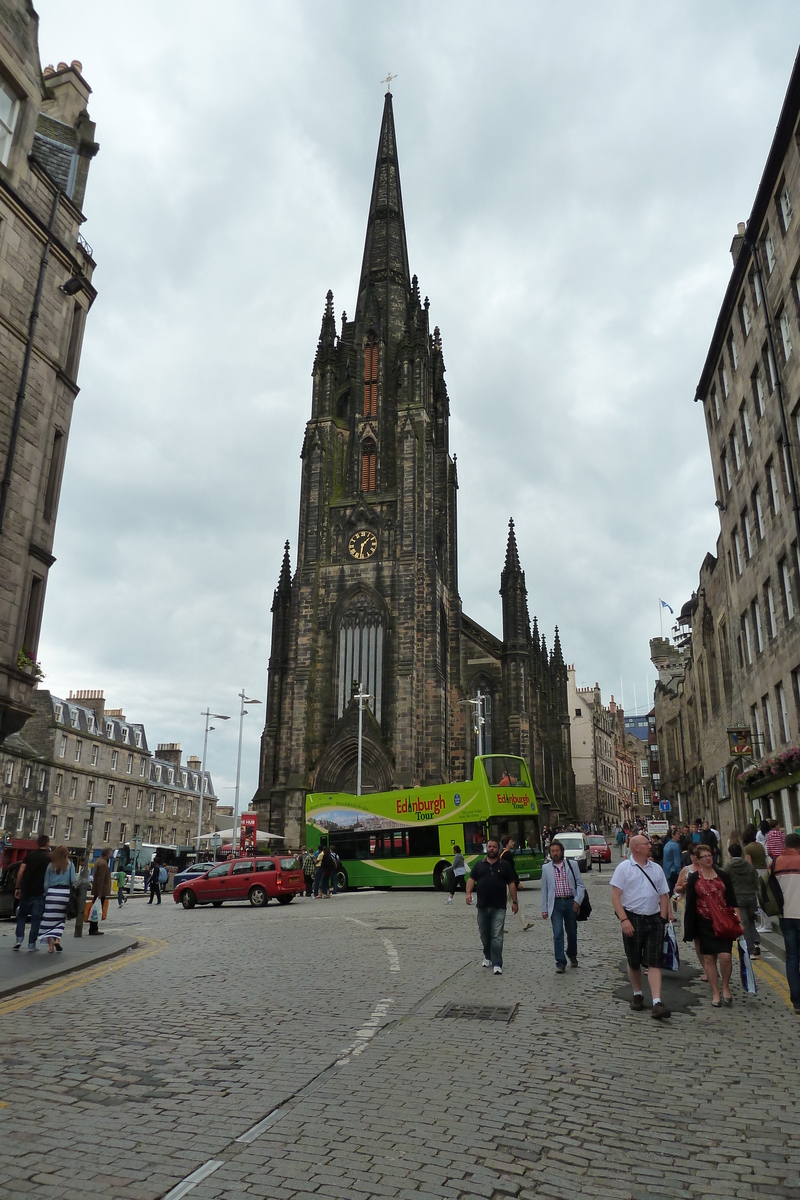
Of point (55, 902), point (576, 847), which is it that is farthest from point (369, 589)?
point (55, 902)

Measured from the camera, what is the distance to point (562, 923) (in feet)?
33.8

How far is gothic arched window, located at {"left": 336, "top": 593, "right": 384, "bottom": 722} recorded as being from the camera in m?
47.6

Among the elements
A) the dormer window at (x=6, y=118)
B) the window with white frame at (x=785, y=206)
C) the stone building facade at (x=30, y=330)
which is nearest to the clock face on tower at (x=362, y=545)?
the window with white frame at (x=785, y=206)

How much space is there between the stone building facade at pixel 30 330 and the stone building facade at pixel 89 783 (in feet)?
91.8

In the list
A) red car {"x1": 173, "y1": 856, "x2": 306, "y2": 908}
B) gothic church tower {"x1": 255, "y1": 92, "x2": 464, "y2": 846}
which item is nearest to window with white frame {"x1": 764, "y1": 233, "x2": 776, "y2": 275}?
red car {"x1": 173, "y1": 856, "x2": 306, "y2": 908}

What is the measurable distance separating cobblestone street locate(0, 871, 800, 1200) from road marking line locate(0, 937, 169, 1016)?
0.24ft

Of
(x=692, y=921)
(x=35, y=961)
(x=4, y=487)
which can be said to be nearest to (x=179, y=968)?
(x=35, y=961)

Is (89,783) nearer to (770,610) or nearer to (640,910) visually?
(770,610)

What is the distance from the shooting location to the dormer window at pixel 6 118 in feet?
49.7

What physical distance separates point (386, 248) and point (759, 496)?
48784 millimetres

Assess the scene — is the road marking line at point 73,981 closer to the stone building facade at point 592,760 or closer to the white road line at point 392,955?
the white road line at point 392,955

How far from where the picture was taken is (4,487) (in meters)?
14.9

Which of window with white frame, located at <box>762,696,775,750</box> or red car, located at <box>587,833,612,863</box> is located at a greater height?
window with white frame, located at <box>762,696,775,750</box>

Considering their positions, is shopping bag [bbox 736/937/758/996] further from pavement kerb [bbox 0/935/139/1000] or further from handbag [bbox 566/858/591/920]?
pavement kerb [bbox 0/935/139/1000]
